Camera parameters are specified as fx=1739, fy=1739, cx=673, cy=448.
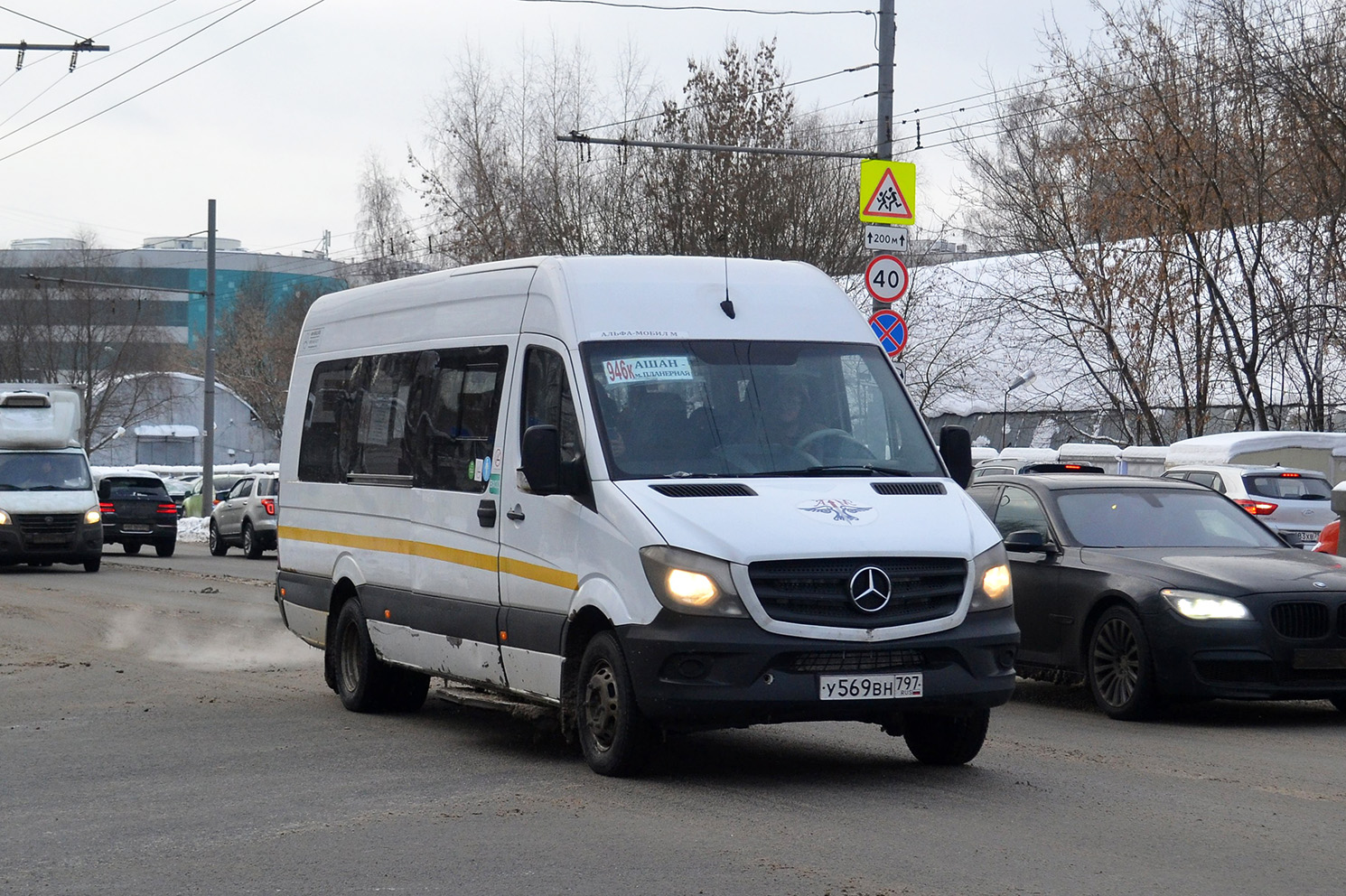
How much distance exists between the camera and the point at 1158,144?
29672 mm

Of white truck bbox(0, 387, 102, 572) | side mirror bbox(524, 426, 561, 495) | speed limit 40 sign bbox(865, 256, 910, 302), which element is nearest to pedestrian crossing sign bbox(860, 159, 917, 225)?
speed limit 40 sign bbox(865, 256, 910, 302)

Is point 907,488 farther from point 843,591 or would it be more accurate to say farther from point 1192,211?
point 1192,211

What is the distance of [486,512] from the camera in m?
8.90

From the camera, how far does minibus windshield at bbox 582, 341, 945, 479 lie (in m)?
8.12

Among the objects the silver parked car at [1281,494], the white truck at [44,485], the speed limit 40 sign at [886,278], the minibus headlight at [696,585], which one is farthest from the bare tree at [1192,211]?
the minibus headlight at [696,585]

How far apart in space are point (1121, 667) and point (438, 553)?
416 cm

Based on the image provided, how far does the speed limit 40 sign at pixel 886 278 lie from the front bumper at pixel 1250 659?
767 centimetres

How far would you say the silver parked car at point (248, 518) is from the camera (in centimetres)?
3291

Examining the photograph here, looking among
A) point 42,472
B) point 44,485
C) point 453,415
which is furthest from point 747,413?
point 42,472

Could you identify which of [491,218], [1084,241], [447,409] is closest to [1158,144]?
[1084,241]

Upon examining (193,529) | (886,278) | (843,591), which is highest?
(886,278)

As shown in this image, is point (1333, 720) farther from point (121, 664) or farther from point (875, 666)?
point (121, 664)

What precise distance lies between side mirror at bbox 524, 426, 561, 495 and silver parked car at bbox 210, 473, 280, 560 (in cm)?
2450

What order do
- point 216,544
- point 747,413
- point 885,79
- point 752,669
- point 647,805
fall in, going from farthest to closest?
point 216,544
point 885,79
point 747,413
point 752,669
point 647,805
